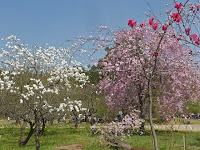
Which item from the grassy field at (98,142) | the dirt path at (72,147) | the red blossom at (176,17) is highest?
the red blossom at (176,17)

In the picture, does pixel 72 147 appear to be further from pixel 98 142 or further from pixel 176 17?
pixel 176 17

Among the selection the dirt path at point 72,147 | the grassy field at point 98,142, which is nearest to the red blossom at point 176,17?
the grassy field at point 98,142

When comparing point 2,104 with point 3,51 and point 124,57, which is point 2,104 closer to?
point 3,51

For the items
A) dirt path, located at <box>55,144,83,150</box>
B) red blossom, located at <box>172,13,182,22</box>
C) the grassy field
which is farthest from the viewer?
dirt path, located at <box>55,144,83,150</box>

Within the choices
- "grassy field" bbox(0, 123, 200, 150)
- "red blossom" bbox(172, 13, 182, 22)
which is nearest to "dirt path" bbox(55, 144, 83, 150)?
"grassy field" bbox(0, 123, 200, 150)

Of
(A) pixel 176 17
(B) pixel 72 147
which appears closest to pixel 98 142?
(B) pixel 72 147

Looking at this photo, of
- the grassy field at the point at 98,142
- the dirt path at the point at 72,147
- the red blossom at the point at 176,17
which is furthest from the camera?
the dirt path at the point at 72,147

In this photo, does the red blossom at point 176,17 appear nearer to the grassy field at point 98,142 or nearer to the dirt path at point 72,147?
the grassy field at point 98,142

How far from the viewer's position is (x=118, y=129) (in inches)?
620

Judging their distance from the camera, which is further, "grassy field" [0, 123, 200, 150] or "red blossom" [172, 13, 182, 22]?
"grassy field" [0, 123, 200, 150]

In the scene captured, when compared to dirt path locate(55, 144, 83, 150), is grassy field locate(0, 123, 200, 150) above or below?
above

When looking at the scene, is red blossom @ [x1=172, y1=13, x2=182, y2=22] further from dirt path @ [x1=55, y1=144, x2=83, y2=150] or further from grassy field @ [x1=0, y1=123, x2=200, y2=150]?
dirt path @ [x1=55, y1=144, x2=83, y2=150]

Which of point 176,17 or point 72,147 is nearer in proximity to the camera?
point 176,17

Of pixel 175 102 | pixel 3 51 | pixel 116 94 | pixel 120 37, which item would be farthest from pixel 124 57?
pixel 3 51
